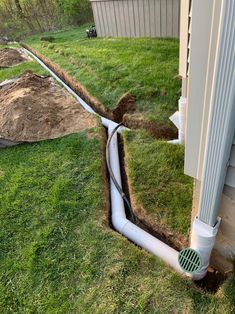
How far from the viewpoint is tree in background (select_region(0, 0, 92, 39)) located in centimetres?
1183

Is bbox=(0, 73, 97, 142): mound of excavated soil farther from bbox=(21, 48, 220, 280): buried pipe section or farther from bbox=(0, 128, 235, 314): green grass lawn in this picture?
bbox=(21, 48, 220, 280): buried pipe section

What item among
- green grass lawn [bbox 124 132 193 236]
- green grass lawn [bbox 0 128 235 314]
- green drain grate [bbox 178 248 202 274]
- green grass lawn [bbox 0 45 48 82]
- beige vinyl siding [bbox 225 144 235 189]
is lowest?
green grass lawn [bbox 0 128 235 314]

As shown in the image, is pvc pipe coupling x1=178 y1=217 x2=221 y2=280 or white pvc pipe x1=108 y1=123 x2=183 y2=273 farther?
white pvc pipe x1=108 y1=123 x2=183 y2=273

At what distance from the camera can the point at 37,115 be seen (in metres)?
4.50

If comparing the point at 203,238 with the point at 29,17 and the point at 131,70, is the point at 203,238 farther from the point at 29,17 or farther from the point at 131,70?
the point at 29,17

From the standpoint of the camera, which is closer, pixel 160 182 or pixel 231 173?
pixel 231 173

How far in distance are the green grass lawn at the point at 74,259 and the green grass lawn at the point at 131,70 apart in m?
1.51

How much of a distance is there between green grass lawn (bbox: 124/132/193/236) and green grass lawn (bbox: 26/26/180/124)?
66 cm

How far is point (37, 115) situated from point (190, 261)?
131 inches

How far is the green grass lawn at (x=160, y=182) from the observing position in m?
2.79

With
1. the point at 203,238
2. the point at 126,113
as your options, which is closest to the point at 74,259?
the point at 203,238

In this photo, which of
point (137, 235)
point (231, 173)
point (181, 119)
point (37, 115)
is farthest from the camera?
point (37, 115)

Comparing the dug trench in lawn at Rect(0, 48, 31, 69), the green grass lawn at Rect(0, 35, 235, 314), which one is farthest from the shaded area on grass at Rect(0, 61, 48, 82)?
the green grass lawn at Rect(0, 35, 235, 314)

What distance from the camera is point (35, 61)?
23.8ft
